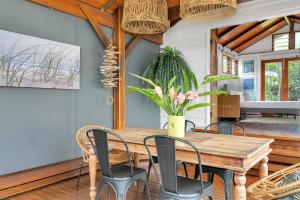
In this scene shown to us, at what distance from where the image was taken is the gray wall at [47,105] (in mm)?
3008

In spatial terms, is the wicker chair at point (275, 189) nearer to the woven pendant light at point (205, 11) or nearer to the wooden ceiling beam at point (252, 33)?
the woven pendant light at point (205, 11)

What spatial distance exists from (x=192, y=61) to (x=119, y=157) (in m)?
2.85

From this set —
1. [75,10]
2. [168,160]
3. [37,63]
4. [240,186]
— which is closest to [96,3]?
[75,10]

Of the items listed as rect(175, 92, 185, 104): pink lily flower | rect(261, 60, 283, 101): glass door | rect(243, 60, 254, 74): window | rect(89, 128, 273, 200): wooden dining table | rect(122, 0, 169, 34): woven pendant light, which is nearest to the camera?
rect(89, 128, 273, 200): wooden dining table

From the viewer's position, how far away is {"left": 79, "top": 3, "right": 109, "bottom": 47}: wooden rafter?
3771mm

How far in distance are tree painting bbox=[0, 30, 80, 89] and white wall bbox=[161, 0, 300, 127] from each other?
2411 mm

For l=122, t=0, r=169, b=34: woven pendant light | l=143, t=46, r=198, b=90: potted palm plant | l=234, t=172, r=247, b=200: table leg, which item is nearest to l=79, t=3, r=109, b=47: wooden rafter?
l=143, t=46, r=198, b=90: potted palm plant

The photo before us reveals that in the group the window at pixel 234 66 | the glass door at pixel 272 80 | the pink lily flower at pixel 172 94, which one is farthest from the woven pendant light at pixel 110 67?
the glass door at pixel 272 80

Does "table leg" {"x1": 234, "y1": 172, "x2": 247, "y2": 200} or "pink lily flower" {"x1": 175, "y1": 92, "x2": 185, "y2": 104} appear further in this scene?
"pink lily flower" {"x1": 175, "y1": 92, "x2": 185, "y2": 104}

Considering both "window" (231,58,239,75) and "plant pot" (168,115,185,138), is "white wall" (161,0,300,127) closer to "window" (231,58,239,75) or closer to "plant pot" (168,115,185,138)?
"plant pot" (168,115,185,138)

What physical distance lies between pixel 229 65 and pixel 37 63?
24.5ft

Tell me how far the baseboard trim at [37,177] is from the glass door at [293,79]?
8.73 meters

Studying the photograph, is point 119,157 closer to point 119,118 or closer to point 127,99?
point 119,118

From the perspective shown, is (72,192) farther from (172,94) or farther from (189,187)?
(172,94)
